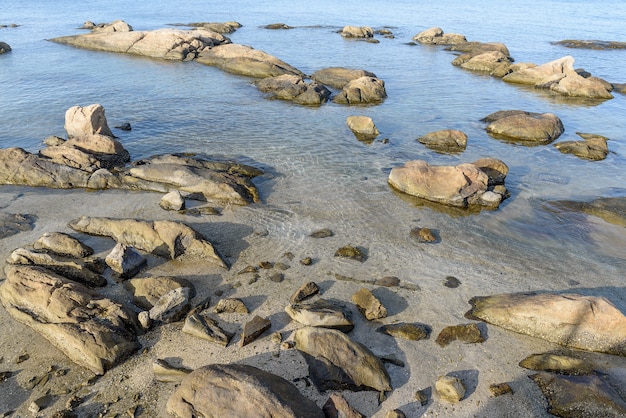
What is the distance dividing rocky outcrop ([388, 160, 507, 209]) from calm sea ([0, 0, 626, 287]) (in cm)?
74

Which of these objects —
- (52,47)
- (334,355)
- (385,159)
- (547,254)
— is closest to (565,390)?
(334,355)

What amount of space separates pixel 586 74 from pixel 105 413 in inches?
1993

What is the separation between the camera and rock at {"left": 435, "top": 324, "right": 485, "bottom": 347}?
11492mm

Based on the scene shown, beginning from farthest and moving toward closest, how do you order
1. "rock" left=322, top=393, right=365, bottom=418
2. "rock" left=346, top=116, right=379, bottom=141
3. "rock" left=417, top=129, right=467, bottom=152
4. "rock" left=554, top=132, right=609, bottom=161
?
"rock" left=346, top=116, right=379, bottom=141 → "rock" left=417, top=129, right=467, bottom=152 → "rock" left=554, top=132, right=609, bottom=161 → "rock" left=322, top=393, right=365, bottom=418

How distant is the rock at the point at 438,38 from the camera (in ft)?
206

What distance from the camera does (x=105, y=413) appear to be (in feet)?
30.1

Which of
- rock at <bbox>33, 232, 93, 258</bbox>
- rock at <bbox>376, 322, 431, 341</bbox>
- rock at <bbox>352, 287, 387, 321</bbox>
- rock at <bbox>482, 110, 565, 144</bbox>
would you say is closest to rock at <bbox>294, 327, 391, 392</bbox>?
rock at <bbox>376, 322, 431, 341</bbox>

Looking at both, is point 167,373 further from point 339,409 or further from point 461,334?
point 461,334

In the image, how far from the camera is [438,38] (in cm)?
6378

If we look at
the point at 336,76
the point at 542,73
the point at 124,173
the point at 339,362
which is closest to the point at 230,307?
the point at 339,362

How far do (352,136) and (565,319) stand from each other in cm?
1778

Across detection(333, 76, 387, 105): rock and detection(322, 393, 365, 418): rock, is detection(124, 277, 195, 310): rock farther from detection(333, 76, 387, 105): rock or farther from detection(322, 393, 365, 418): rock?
detection(333, 76, 387, 105): rock

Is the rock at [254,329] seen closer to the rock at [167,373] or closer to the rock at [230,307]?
the rock at [230,307]

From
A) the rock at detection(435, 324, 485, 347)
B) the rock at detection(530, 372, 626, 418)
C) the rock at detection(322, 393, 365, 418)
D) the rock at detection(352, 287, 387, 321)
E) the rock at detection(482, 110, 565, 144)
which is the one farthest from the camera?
the rock at detection(482, 110, 565, 144)
